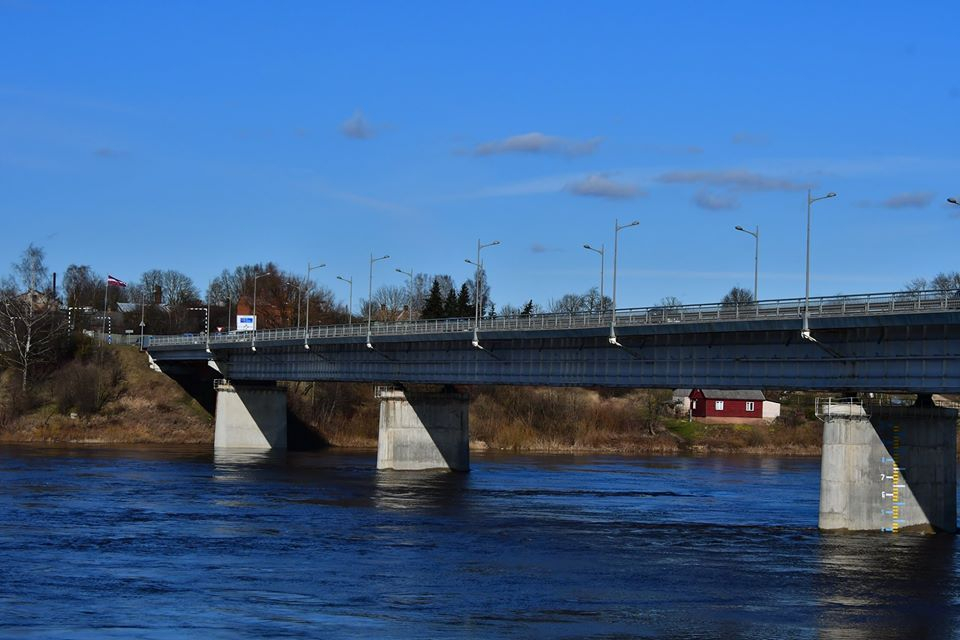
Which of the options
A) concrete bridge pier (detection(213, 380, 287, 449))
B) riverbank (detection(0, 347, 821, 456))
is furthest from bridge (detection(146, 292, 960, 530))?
riverbank (detection(0, 347, 821, 456))

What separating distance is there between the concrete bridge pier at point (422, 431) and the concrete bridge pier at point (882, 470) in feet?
136

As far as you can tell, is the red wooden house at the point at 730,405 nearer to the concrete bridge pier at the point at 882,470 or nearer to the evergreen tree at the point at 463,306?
the evergreen tree at the point at 463,306

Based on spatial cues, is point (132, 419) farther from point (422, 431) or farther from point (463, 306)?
point (463, 306)

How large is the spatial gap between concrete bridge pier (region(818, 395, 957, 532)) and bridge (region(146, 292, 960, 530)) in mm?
63

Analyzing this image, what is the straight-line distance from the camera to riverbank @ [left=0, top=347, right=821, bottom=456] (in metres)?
130

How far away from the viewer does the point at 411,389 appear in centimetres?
10150

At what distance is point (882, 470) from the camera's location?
61.9 metres

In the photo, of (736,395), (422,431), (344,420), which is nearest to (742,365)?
(422,431)

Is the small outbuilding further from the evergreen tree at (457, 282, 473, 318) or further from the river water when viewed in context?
the river water

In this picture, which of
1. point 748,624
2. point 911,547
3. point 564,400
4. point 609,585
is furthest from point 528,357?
point 564,400

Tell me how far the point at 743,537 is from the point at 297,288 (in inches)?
5523

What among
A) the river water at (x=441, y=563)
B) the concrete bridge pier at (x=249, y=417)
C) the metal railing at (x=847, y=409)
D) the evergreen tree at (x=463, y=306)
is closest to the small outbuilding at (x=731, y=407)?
the evergreen tree at (x=463, y=306)

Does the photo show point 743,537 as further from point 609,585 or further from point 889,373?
point 609,585

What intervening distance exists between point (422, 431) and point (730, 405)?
65750 millimetres
